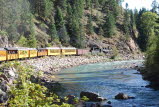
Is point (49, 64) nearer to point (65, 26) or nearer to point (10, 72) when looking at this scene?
point (10, 72)

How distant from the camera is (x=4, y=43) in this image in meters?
59.6

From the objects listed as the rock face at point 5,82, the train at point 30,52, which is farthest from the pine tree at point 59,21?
the rock face at point 5,82

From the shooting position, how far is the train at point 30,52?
38719 mm

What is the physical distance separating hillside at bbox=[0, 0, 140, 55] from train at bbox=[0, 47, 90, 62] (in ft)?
20.5

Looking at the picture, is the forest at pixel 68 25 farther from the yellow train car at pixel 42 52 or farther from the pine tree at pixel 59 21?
the yellow train car at pixel 42 52

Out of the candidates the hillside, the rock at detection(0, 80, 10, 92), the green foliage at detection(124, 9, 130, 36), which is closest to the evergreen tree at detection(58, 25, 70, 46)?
the hillside

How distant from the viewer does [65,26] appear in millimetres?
99875

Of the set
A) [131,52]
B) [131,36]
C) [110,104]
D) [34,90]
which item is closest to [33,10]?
[131,52]

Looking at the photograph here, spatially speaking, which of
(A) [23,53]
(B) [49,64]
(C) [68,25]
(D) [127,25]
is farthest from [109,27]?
(A) [23,53]

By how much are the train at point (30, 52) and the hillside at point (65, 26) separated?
6.26 metres

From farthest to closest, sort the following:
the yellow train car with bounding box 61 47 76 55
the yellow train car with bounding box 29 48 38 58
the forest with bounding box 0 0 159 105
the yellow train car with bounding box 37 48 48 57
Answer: the yellow train car with bounding box 61 47 76 55 → the forest with bounding box 0 0 159 105 → the yellow train car with bounding box 37 48 48 57 → the yellow train car with bounding box 29 48 38 58

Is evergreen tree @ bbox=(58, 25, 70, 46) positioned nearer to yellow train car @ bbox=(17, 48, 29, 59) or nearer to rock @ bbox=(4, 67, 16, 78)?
yellow train car @ bbox=(17, 48, 29, 59)

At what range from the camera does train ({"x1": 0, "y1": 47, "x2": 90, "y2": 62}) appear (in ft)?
127

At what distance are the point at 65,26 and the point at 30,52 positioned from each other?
48.4 metres
